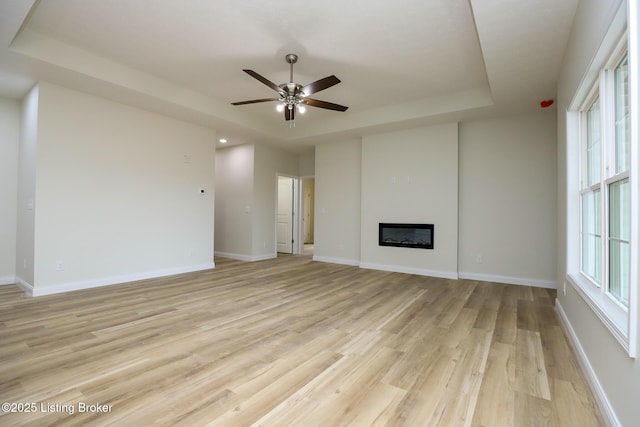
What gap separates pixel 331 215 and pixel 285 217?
2.03 metres

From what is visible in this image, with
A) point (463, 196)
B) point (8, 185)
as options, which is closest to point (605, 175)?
point (463, 196)

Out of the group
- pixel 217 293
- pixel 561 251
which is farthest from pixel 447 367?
pixel 217 293

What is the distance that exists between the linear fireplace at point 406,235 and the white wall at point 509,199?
568mm

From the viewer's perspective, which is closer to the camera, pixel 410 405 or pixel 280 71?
pixel 410 405

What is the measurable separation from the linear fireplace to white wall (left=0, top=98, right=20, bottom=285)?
5.93 m

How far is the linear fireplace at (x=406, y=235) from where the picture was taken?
213 inches

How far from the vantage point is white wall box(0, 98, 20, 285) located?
14.0 ft

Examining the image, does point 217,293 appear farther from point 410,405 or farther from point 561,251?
point 561,251

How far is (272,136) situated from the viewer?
627cm

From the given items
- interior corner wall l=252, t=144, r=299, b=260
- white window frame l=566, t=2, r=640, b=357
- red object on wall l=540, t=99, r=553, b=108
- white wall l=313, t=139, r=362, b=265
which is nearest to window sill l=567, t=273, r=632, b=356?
white window frame l=566, t=2, r=640, b=357

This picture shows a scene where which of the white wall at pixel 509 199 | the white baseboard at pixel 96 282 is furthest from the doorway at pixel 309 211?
the white wall at pixel 509 199

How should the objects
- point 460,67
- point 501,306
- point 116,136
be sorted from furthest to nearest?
point 116,136 → point 460,67 → point 501,306

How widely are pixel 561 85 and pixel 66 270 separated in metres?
6.46

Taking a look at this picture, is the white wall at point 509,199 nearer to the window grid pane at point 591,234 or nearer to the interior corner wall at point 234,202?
the window grid pane at point 591,234
